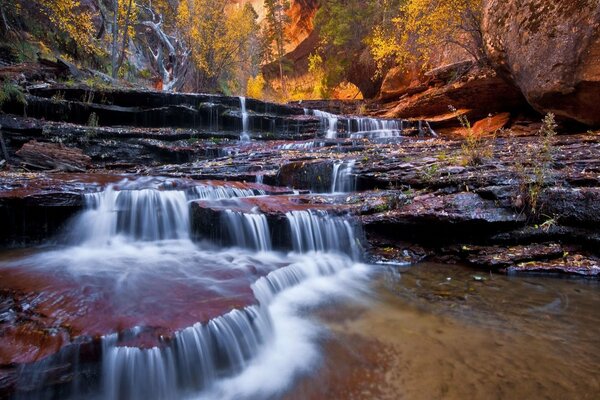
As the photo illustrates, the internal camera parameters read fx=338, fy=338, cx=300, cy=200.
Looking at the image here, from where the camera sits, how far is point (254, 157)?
970cm

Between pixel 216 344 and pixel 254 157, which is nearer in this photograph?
pixel 216 344

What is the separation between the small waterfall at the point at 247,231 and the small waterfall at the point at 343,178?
2608mm

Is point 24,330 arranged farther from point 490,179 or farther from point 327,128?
point 327,128

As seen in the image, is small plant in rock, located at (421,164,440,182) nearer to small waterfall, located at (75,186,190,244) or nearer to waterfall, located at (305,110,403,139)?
small waterfall, located at (75,186,190,244)

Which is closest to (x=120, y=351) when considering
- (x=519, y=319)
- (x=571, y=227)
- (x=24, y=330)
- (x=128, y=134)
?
(x=24, y=330)

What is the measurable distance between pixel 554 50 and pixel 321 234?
6916 mm

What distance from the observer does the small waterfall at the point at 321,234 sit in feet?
18.3

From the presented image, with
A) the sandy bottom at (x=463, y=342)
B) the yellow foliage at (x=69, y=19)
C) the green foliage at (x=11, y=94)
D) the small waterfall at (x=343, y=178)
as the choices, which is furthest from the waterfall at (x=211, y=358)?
the yellow foliage at (x=69, y=19)

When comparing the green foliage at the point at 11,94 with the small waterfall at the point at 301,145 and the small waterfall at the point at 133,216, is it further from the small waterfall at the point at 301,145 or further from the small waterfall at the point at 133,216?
the small waterfall at the point at 301,145

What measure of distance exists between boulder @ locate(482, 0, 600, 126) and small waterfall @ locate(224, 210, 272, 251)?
7.51 m

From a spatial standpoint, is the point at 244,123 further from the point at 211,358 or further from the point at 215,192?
the point at 211,358

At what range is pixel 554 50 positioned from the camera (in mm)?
7590

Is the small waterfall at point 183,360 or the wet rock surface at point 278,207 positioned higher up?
the wet rock surface at point 278,207

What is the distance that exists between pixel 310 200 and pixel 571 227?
13.6 ft
